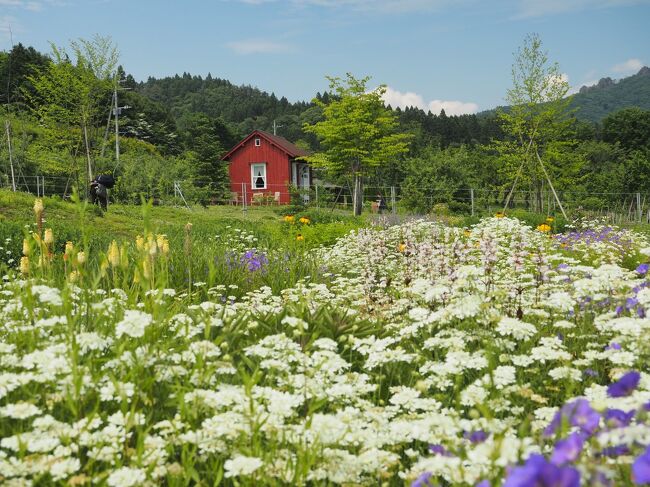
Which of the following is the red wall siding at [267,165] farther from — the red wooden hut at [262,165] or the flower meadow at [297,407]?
the flower meadow at [297,407]

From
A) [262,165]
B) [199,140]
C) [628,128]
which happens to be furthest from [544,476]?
[628,128]

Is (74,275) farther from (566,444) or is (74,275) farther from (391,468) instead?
(566,444)

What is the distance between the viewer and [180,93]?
118 m

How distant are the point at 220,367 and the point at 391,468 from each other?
84cm

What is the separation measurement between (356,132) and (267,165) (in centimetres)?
1413

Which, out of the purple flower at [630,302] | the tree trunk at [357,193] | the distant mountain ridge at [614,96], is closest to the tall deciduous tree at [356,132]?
the tree trunk at [357,193]

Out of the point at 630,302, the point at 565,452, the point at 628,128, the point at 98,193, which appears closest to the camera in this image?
the point at 565,452

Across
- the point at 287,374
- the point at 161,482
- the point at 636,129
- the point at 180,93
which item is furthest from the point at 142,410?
the point at 180,93

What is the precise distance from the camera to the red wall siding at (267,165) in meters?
40.0

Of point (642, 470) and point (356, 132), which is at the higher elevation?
point (356, 132)

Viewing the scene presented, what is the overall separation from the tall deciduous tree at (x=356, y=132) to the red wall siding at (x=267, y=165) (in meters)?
10.7

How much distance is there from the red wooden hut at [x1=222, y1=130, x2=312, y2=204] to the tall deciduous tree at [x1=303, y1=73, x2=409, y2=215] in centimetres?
1068

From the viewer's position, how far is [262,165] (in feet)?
134

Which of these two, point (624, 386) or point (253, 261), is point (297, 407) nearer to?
point (624, 386)
